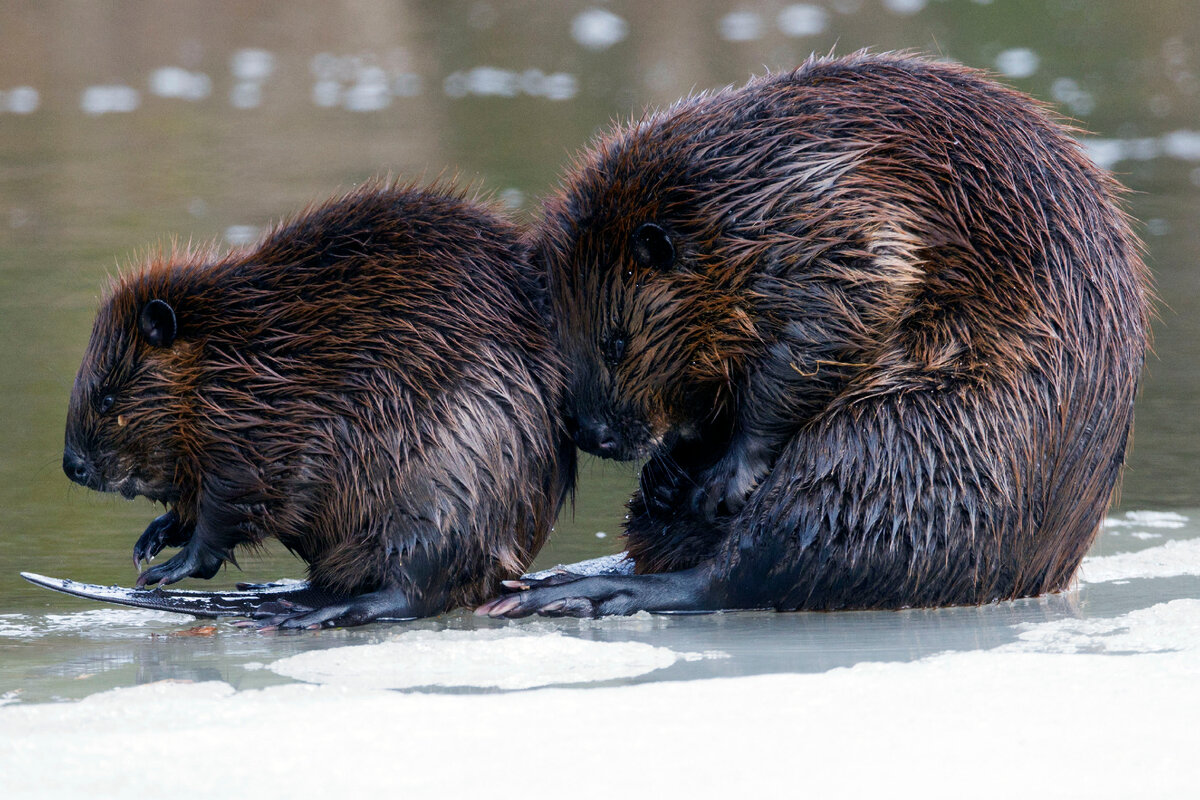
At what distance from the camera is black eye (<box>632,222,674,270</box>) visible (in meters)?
3.64

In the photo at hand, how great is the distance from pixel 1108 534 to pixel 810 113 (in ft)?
5.08

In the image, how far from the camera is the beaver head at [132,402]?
3.63 m

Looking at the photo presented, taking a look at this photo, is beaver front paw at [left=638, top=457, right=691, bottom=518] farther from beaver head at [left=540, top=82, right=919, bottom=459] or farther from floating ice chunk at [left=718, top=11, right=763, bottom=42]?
floating ice chunk at [left=718, top=11, right=763, bottom=42]

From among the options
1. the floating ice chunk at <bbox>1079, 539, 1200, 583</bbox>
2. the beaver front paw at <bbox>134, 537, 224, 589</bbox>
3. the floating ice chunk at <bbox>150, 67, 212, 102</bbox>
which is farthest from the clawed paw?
the floating ice chunk at <bbox>150, 67, 212, 102</bbox>

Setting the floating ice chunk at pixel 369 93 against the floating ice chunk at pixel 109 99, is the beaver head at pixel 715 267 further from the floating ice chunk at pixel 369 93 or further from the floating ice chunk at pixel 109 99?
the floating ice chunk at pixel 109 99

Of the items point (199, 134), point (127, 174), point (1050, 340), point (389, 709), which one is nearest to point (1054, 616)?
point (1050, 340)

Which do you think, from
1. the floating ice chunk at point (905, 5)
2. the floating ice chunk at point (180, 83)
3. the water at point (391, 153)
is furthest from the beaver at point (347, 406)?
the floating ice chunk at point (905, 5)

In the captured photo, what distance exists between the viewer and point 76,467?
3719mm

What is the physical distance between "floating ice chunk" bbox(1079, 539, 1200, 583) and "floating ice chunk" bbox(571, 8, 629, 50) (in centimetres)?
1307

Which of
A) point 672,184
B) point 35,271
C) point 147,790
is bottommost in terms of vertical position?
point 147,790

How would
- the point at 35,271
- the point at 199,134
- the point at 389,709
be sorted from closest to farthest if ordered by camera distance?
1. the point at 389,709
2. the point at 35,271
3. the point at 199,134

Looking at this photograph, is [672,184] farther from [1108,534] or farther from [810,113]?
[1108,534]

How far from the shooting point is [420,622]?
11.7ft

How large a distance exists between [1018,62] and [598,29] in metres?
5.40
